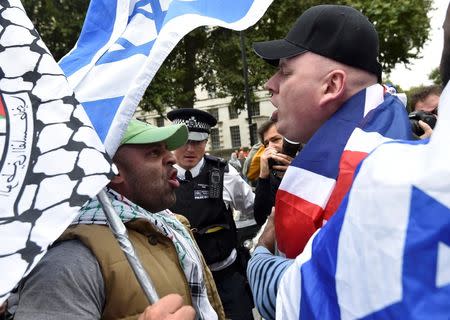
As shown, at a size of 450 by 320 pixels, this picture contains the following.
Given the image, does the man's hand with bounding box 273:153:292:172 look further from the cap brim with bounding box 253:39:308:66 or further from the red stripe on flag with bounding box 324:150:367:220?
the red stripe on flag with bounding box 324:150:367:220

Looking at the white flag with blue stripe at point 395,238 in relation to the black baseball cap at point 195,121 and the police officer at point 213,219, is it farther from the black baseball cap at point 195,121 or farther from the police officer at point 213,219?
the black baseball cap at point 195,121

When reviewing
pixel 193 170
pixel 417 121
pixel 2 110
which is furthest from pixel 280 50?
pixel 193 170

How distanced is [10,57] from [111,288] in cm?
84

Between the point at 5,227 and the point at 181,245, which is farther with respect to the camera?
the point at 181,245

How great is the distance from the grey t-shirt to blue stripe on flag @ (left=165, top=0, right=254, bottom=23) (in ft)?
3.11

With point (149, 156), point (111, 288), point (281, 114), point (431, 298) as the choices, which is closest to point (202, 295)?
point (111, 288)

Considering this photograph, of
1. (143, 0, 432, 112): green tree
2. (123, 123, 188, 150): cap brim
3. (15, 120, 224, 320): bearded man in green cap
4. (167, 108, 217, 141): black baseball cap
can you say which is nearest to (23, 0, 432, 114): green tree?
(143, 0, 432, 112): green tree

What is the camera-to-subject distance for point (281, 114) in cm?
167

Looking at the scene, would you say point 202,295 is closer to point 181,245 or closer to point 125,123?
point 181,245

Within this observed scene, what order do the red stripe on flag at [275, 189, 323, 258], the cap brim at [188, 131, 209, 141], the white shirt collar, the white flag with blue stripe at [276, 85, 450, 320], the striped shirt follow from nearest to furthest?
the white flag with blue stripe at [276, 85, 450, 320] < the striped shirt < the red stripe on flag at [275, 189, 323, 258] < the white shirt collar < the cap brim at [188, 131, 209, 141]

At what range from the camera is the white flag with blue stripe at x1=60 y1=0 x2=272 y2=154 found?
1.73 m

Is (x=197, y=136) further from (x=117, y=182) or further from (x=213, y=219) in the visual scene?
(x=117, y=182)

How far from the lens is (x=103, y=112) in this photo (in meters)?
1.75

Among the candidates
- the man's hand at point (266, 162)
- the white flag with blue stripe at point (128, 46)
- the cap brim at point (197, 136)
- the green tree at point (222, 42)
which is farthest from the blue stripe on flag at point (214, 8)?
the green tree at point (222, 42)
